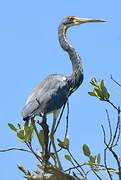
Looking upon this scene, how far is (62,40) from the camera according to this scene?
18.7ft

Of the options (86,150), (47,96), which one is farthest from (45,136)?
(47,96)

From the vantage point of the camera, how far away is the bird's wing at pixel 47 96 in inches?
188

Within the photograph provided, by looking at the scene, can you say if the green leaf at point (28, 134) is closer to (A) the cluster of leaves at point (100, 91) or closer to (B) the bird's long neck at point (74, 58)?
(A) the cluster of leaves at point (100, 91)

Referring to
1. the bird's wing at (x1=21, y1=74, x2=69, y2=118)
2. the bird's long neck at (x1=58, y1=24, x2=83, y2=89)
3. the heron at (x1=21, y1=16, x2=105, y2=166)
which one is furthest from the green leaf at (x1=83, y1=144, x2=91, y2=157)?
the bird's long neck at (x1=58, y1=24, x2=83, y2=89)

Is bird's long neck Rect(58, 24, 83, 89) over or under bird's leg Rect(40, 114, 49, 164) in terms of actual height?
Answer: over

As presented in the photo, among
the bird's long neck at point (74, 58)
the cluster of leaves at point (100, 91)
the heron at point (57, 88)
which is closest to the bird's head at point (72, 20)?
the heron at point (57, 88)

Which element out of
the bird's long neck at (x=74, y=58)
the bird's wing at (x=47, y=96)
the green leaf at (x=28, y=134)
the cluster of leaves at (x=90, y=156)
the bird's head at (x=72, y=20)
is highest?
the bird's head at (x=72, y=20)

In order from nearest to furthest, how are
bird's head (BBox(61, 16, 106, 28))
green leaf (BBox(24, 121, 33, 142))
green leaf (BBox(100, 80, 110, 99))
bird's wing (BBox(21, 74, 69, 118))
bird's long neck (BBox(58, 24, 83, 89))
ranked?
green leaf (BBox(100, 80, 110, 99)) → green leaf (BBox(24, 121, 33, 142)) → bird's wing (BBox(21, 74, 69, 118)) → bird's long neck (BBox(58, 24, 83, 89)) → bird's head (BBox(61, 16, 106, 28))

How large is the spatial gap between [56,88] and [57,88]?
0.04 feet

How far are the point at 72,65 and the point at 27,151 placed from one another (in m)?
2.09

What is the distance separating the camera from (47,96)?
505 centimetres

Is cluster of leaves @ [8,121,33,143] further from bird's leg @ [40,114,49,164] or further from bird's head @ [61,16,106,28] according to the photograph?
bird's head @ [61,16,106,28]

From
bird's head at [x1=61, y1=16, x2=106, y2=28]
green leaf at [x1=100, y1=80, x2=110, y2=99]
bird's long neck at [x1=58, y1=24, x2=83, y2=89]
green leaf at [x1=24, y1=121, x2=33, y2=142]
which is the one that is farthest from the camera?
bird's head at [x1=61, y1=16, x2=106, y2=28]

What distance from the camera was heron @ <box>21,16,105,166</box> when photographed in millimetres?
4818
